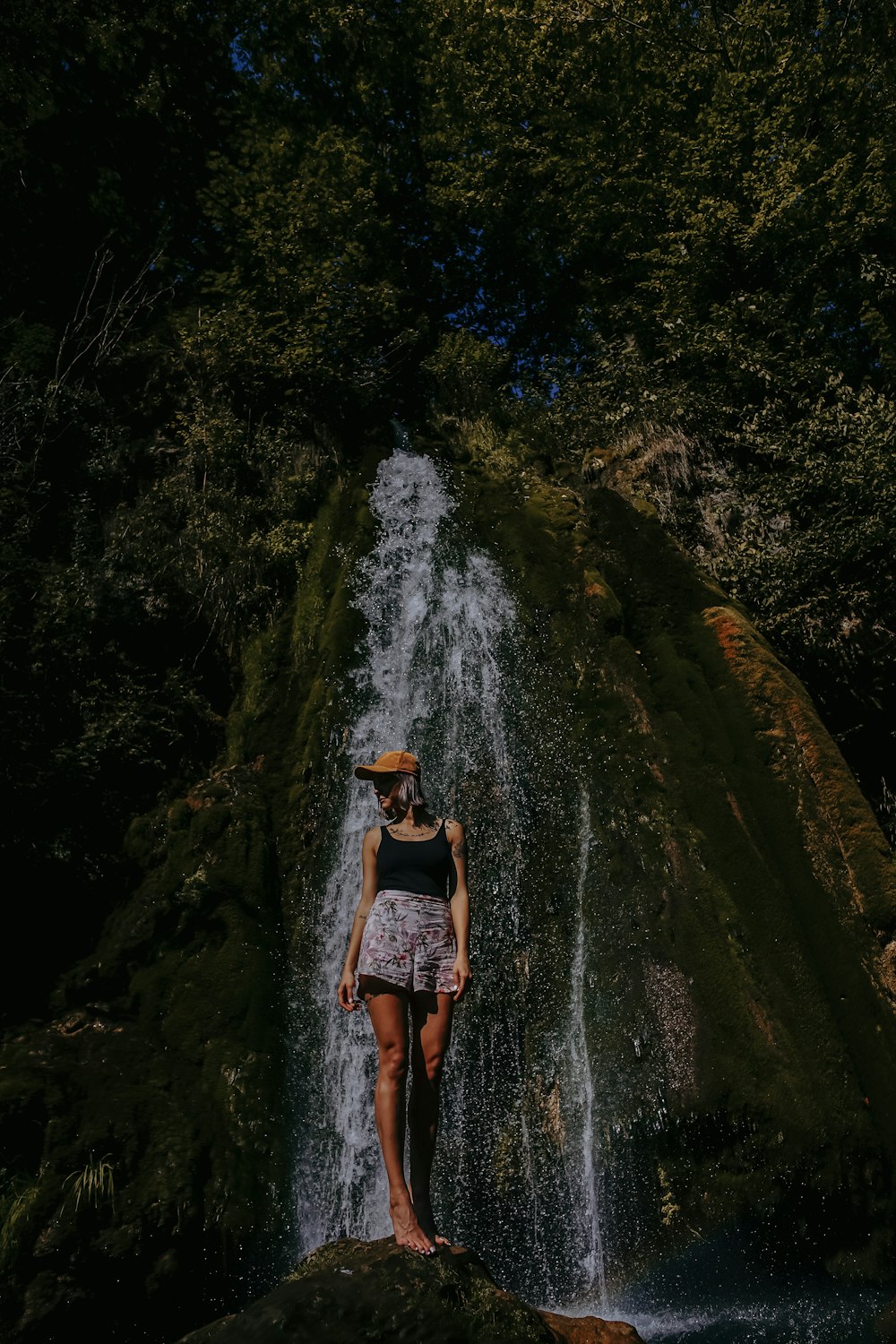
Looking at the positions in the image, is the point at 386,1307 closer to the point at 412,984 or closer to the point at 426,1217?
the point at 426,1217

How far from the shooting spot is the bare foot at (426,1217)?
10.9 feet

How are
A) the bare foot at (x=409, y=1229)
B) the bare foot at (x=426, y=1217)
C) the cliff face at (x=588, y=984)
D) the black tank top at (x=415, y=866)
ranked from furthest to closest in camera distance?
the cliff face at (x=588, y=984), the black tank top at (x=415, y=866), the bare foot at (x=426, y=1217), the bare foot at (x=409, y=1229)

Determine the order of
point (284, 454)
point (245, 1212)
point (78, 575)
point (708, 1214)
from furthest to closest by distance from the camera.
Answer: point (284, 454) → point (78, 575) → point (245, 1212) → point (708, 1214)

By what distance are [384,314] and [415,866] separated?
10.7 m

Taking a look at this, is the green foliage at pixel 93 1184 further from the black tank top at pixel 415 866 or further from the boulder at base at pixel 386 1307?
the black tank top at pixel 415 866

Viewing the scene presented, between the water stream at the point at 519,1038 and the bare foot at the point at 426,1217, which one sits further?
the water stream at the point at 519,1038

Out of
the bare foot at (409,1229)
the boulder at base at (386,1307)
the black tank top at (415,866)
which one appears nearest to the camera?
the boulder at base at (386,1307)

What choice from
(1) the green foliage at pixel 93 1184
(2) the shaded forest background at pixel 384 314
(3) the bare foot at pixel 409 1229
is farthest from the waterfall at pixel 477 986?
(3) the bare foot at pixel 409 1229

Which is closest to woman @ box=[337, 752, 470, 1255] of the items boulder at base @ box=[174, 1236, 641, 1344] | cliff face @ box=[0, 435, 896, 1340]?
boulder at base @ box=[174, 1236, 641, 1344]

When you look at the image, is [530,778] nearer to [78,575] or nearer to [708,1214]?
[708,1214]

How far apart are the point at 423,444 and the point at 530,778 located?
16.2 feet

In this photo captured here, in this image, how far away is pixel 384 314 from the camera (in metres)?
12.8

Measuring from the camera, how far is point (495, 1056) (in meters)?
5.97

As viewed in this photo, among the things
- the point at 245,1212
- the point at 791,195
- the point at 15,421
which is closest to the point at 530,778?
the point at 245,1212
